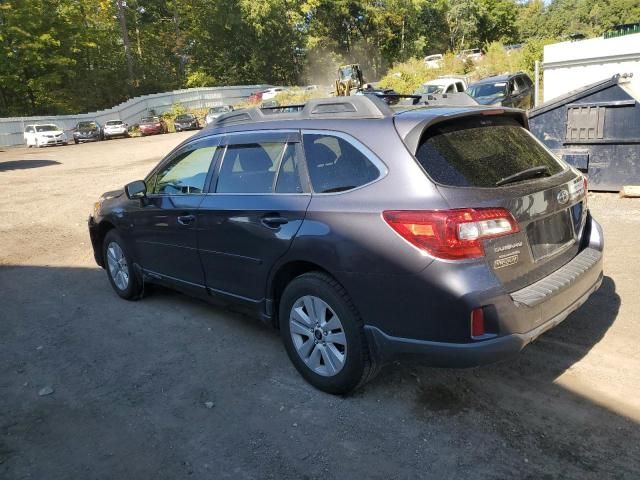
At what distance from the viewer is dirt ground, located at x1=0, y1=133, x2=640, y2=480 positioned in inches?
110

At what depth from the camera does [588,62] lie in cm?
1250

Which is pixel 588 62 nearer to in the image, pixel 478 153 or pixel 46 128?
pixel 478 153

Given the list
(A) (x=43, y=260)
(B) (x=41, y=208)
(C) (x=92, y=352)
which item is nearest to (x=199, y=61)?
(B) (x=41, y=208)

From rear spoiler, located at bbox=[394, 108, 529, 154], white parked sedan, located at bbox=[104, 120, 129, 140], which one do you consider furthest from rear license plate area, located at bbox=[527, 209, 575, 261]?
white parked sedan, located at bbox=[104, 120, 129, 140]

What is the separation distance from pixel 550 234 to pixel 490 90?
1446cm

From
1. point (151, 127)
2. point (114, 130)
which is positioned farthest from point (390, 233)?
point (151, 127)

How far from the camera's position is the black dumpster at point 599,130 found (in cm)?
705

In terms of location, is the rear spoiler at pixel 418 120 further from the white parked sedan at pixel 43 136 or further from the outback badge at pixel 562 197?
the white parked sedan at pixel 43 136

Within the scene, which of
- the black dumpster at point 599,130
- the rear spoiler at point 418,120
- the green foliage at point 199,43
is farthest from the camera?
the green foliage at point 199,43

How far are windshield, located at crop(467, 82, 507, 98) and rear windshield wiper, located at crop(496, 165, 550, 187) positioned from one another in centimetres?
1367

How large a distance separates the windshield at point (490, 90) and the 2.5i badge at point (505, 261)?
14356 mm

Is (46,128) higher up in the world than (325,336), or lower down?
higher up

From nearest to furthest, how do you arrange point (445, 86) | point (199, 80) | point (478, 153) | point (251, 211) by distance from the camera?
point (478, 153) < point (251, 211) < point (445, 86) < point (199, 80)

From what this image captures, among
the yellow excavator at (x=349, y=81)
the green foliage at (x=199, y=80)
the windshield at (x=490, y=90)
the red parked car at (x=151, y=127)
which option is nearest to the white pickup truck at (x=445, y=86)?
the windshield at (x=490, y=90)
